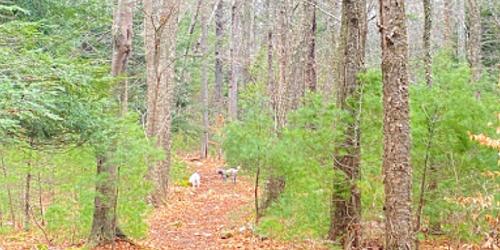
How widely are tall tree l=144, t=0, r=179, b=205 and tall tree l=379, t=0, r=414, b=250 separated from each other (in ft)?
29.7

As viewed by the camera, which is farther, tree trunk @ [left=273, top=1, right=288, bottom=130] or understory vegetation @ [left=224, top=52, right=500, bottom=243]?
tree trunk @ [left=273, top=1, right=288, bottom=130]

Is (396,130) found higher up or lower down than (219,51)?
lower down

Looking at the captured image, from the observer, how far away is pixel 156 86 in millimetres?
15367

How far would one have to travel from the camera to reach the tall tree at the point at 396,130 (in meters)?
5.95

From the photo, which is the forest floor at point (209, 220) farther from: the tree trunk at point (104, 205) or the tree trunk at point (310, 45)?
the tree trunk at point (310, 45)

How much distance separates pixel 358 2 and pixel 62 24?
5232mm

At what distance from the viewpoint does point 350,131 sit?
8.16m

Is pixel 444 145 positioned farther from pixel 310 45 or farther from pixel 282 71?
pixel 310 45

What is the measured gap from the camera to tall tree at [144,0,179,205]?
1520 cm

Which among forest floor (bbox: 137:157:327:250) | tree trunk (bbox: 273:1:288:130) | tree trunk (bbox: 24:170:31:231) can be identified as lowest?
forest floor (bbox: 137:157:327:250)

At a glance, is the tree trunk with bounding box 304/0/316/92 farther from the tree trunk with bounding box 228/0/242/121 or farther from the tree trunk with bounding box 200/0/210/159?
the tree trunk with bounding box 228/0/242/121

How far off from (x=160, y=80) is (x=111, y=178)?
706 cm

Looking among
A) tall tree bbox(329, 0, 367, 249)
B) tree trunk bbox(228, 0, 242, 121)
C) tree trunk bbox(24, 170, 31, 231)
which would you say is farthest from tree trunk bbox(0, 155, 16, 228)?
tree trunk bbox(228, 0, 242, 121)

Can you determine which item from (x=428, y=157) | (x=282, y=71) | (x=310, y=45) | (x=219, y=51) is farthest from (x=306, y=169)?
(x=219, y=51)
